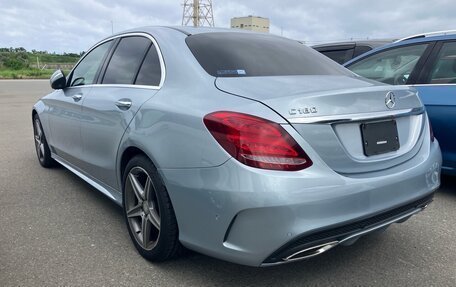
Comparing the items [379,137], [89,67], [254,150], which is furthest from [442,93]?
[89,67]

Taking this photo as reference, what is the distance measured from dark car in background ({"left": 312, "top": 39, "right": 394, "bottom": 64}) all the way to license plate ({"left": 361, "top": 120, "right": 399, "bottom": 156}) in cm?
441

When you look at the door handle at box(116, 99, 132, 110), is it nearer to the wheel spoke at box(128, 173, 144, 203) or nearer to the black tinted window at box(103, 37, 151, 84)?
the black tinted window at box(103, 37, 151, 84)

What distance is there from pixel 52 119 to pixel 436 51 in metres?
3.99

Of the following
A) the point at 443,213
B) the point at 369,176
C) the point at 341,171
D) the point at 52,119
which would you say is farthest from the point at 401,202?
the point at 52,119

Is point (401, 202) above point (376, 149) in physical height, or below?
below

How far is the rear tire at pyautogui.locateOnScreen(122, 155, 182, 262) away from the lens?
102 inches

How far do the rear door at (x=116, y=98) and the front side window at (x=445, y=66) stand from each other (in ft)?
8.88

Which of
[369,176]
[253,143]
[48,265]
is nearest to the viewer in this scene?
[253,143]

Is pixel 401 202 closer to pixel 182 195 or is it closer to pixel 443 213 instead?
pixel 182 195

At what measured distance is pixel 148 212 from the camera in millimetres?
2834

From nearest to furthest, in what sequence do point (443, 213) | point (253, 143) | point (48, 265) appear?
point (253, 143) < point (48, 265) < point (443, 213)

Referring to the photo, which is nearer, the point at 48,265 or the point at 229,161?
the point at 229,161

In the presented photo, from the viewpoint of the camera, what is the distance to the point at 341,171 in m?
2.22

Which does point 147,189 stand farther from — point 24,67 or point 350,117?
point 24,67
